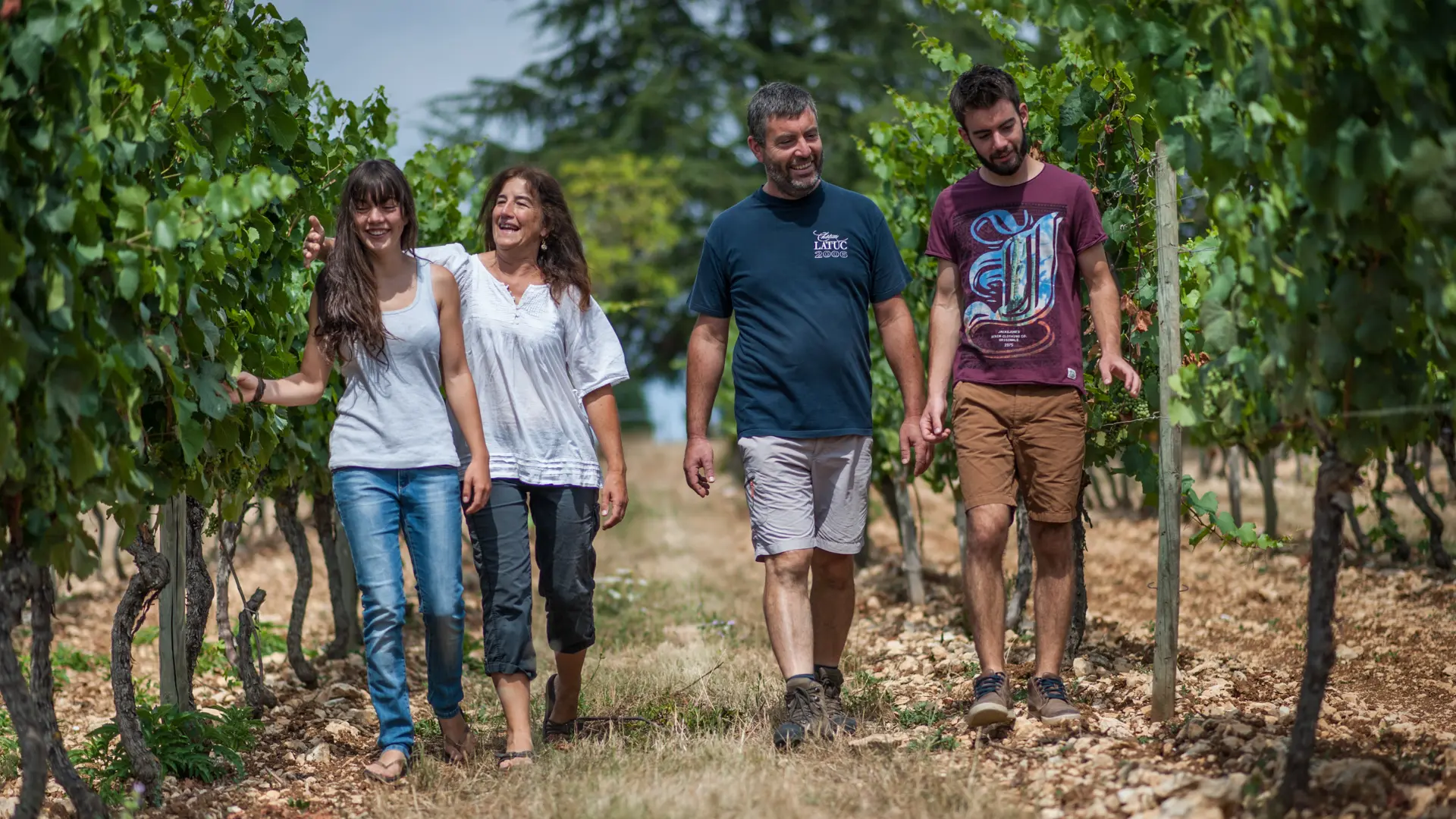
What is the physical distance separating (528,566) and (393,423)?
58 cm

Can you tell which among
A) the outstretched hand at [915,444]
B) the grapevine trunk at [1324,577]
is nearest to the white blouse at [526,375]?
the outstretched hand at [915,444]

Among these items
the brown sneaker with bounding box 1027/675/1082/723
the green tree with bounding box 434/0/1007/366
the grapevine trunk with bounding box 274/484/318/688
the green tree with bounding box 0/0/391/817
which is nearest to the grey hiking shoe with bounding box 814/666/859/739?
the brown sneaker with bounding box 1027/675/1082/723

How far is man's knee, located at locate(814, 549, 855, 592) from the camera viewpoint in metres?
4.07

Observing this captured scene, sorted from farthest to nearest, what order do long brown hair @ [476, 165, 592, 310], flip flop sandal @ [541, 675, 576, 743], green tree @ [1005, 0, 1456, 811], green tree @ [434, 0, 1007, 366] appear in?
green tree @ [434, 0, 1007, 366] → flip flop sandal @ [541, 675, 576, 743] → long brown hair @ [476, 165, 592, 310] → green tree @ [1005, 0, 1456, 811]

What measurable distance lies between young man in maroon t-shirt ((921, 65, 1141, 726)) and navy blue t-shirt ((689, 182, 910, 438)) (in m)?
0.28

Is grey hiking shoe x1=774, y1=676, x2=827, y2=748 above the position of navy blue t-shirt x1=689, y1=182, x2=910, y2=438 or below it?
below

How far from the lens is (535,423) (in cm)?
387

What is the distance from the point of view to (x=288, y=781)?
3.94 metres

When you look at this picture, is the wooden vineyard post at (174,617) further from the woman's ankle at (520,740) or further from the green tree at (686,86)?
the green tree at (686,86)

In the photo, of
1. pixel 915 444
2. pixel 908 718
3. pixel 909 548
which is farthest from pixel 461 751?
pixel 909 548

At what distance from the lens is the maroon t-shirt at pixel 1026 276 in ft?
12.4

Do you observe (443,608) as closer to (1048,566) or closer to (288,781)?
(288,781)

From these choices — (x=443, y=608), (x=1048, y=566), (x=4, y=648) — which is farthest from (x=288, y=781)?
(x=1048, y=566)

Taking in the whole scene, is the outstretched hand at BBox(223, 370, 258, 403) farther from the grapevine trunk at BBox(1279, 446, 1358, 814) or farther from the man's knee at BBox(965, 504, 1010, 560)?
the grapevine trunk at BBox(1279, 446, 1358, 814)
